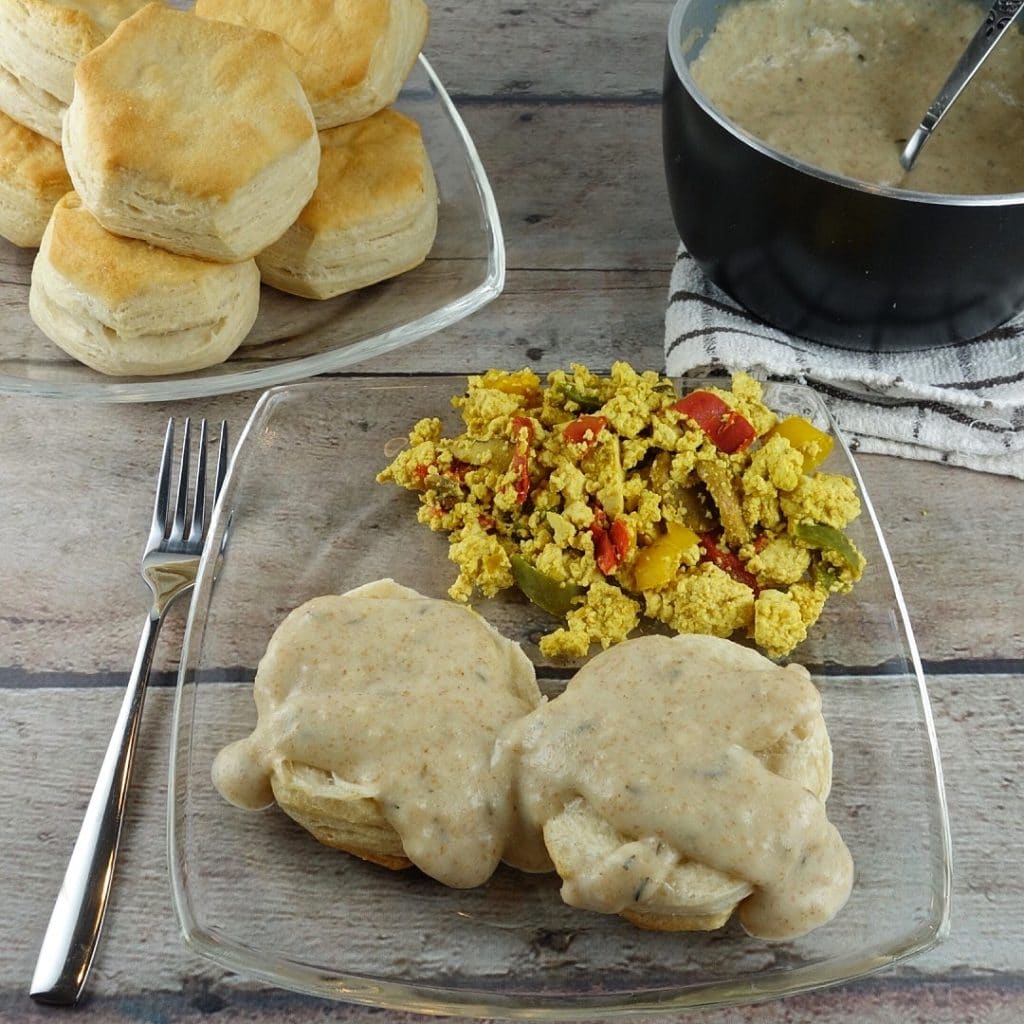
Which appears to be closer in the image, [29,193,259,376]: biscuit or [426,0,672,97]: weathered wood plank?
[29,193,259,376]: biscuit

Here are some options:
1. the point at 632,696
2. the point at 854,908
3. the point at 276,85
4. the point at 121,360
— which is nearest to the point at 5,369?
the point at 121,360

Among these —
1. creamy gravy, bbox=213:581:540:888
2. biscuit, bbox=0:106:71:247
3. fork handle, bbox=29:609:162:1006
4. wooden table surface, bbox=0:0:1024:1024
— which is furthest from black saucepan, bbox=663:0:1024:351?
fork handle, bbox=29:609:162:1006

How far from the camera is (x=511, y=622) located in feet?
6.39

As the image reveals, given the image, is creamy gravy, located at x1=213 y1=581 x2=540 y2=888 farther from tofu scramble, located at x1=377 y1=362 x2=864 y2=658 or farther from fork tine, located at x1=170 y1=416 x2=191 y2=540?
fork tine, located at x1=170 y1=416 x2=191 y2=540

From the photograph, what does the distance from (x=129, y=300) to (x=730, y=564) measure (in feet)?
3.66

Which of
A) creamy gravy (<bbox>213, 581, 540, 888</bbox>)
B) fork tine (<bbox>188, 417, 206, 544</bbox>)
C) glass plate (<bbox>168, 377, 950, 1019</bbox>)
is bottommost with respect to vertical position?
glass plate (<bbox>168, 377, 950, 1019</bbox>)

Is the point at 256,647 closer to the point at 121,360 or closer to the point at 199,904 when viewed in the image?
the point at 199,904

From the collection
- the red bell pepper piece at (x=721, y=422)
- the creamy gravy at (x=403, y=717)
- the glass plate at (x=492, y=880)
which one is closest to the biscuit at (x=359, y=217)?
the glass plate at (x=492, y=880)

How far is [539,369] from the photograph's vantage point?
2.43m

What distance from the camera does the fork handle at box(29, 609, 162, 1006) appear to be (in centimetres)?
161

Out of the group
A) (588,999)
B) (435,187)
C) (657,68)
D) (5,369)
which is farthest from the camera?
(657,68)

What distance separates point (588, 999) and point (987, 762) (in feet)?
2.63

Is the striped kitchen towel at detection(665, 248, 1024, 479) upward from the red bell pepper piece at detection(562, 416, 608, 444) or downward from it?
downward

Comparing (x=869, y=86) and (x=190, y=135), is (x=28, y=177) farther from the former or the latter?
(x=869, y=86)
